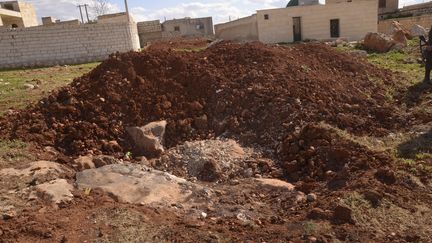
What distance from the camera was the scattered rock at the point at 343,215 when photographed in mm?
3408

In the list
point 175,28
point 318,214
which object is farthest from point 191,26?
point 318,214

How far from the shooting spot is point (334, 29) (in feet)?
69.3

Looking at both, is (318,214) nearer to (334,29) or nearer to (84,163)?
(84,163)

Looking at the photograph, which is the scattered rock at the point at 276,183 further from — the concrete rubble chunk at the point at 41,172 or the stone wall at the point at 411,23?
the stone wall at the point at 411,23

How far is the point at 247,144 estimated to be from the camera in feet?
18.1

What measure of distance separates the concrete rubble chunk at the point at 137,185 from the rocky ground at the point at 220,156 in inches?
0.8

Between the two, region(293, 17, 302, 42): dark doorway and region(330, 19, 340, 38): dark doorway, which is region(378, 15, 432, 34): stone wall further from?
region(293, 17, 302, 42): dark doorway

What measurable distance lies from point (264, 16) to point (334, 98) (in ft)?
51.7

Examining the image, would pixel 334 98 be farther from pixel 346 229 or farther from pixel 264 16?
pixel 264 16

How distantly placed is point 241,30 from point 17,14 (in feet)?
52.2

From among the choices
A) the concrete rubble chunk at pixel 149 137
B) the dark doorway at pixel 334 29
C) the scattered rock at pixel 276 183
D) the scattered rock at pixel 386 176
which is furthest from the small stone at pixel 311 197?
the dark doorway at pixel 334 29

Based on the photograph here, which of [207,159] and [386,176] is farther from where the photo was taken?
[207,159]

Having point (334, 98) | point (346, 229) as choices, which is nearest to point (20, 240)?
point (346, 229)

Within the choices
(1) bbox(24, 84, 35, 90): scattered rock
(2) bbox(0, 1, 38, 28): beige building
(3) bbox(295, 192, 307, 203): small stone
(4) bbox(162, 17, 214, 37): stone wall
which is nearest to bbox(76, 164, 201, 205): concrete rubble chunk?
(3) bbox(295, 192, 307, 203): small stone
